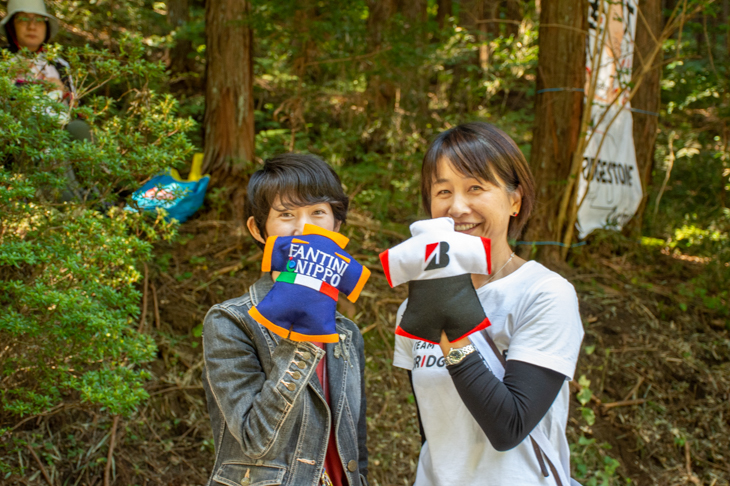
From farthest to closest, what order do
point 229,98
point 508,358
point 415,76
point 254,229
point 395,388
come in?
1. point 415,76
2. point 229,98
3. point 395,388
4. point 254,229
5. point 508,358

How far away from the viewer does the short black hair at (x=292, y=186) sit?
1623 mm

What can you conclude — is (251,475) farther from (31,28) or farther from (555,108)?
(555,108)

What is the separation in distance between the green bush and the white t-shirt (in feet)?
4.57

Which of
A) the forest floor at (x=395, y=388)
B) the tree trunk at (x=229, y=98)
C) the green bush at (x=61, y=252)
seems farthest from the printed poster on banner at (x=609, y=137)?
the green bush at (x=61, y=252)

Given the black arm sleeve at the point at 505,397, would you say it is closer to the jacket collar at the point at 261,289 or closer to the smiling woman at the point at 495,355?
the smiling woman at the point at 495,355

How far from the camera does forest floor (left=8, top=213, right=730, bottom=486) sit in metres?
2.80

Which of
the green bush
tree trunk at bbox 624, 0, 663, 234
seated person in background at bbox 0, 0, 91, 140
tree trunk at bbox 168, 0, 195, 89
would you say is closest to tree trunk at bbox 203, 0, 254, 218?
seated person in background at bbox 0, 0, 91, 140

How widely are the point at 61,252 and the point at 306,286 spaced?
139cm

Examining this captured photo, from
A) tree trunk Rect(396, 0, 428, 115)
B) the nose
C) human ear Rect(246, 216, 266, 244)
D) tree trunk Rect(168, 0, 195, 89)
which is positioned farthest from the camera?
tree trunk Rect(168, 0, 195, 89)

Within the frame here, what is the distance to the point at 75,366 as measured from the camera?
230cm

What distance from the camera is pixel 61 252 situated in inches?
84.1

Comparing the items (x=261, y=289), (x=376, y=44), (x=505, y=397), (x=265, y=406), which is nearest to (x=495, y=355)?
(x=505, y=397)

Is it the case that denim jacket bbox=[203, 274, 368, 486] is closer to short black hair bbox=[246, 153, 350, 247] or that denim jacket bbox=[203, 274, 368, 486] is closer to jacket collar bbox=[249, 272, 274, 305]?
jacket collar bbox=[249, 272, 274, 305]

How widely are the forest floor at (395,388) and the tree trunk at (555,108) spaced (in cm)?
54
